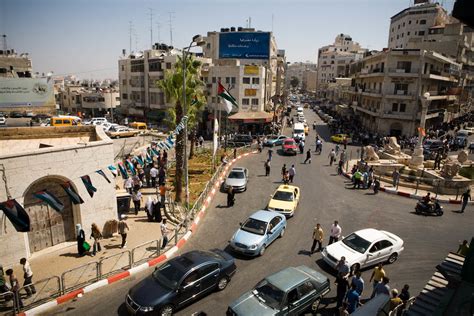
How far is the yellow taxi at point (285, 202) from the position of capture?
60.1 feet

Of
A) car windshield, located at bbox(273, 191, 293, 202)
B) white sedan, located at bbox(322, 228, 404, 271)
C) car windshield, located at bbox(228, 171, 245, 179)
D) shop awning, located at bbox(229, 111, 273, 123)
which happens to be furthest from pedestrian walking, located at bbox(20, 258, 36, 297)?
shop awning, located at bbox(229, 111, 273, 123)

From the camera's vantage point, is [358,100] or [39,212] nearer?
[39,212]

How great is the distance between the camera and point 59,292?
36.6 ft

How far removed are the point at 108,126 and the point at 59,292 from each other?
37199 mm

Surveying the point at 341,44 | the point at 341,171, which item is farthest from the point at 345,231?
the point at 341,44

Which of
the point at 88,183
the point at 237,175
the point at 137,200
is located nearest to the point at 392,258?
the point at 237,175

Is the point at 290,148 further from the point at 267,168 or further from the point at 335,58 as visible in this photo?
the point at 335,58

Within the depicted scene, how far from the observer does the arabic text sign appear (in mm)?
42031

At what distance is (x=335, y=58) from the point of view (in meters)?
133

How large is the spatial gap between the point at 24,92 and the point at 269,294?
45.7 metres

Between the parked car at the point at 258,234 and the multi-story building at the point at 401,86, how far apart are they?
38.5m

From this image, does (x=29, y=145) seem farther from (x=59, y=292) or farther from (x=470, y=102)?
(x=470, y=102)

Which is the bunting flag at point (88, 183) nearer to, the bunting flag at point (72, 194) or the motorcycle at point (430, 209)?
the bunting flag at point (72, 194)

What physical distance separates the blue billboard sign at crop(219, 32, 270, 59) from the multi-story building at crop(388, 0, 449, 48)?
4057 cm
